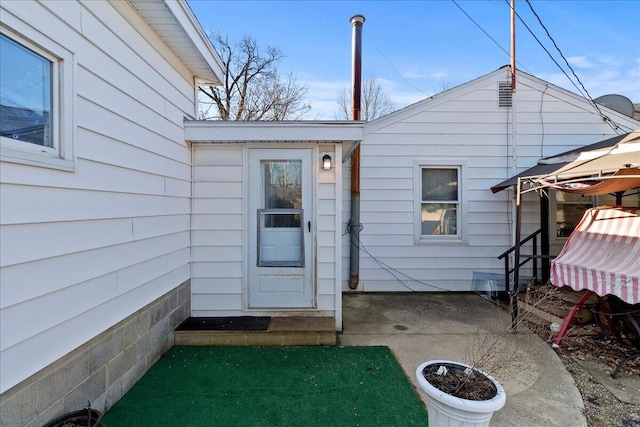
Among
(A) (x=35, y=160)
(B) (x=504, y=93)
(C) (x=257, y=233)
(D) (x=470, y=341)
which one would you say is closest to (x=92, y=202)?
(A) (x=35, y=160)

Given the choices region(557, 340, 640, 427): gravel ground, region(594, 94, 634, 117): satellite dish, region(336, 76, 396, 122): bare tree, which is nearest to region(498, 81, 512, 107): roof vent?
region(594, 94, 634, 117): satellite dish

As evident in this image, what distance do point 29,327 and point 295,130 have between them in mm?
2773

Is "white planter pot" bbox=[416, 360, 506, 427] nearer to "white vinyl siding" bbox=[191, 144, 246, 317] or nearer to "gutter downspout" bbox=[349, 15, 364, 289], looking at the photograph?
"white vinyl siding" bbox=[191, 144, 246, 317]

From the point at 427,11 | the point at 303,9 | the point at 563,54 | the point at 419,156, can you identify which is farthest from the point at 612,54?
the point at 303,9

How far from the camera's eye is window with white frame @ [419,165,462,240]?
18.2 feet

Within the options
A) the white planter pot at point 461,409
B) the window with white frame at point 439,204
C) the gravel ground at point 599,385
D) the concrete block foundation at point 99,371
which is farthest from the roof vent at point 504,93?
the concrete block foundation at point 99,371

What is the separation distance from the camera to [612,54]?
629cm

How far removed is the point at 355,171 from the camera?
539cm

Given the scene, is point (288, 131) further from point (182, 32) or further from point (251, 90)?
point (251, 90)

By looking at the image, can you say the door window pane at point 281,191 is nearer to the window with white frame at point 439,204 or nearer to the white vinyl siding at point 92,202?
the white vinyl siding at point 92,202

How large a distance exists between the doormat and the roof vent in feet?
17.6

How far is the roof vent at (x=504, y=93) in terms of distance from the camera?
545 cm

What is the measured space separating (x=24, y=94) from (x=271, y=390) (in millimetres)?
2616

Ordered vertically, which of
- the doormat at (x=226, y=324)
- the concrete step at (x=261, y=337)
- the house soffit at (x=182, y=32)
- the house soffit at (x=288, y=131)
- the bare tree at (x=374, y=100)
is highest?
the bare tree at (x=374, y=100)
